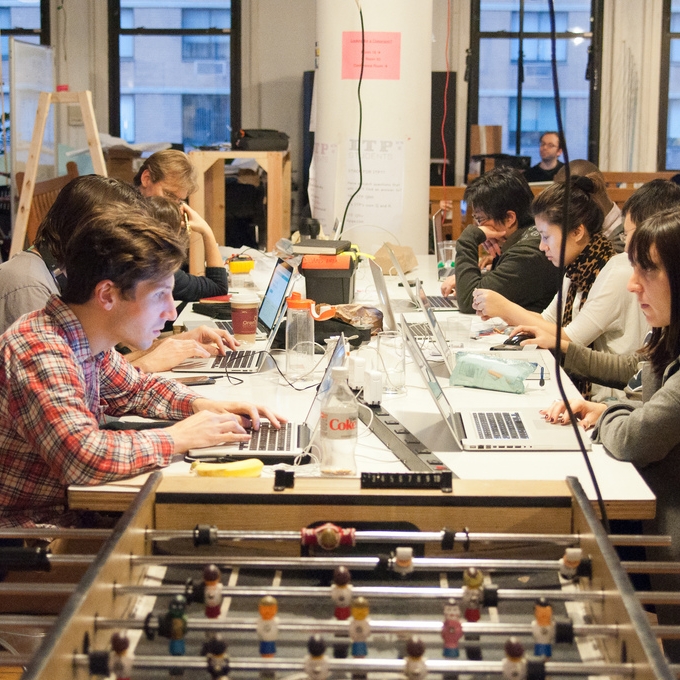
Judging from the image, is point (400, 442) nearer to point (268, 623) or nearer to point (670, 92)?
point (268, 623)

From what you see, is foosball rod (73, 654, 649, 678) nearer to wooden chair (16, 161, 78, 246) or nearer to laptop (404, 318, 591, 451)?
laptop (404, 318, 591, 451)

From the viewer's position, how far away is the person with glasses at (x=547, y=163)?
25.9 ft

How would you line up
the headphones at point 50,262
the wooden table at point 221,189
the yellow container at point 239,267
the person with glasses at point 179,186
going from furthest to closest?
the wooden table at point 221,189 → the yellow container at point 239,267 → the person with glasses at point 179,186 → the headphones at point 50,262

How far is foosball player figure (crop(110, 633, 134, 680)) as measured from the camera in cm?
107

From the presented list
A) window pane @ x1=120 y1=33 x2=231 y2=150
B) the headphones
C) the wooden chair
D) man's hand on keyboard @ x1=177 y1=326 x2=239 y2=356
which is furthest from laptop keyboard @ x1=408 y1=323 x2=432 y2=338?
window pane @ x1=120 y1=33 x2=231 y2=150

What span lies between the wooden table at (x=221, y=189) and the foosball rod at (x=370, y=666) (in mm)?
4352

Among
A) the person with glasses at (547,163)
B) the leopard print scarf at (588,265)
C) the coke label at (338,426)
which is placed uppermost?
the person with glasses at (547,163)

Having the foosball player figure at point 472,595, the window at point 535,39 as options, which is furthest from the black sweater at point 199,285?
the window at point 535,39

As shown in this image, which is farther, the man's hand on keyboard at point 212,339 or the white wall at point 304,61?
the white wall at point 304,61

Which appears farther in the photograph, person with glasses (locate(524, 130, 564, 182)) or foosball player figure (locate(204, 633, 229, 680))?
person with glasses (locate(524, 130, 564, 182))

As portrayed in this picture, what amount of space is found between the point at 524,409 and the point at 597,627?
1.22m

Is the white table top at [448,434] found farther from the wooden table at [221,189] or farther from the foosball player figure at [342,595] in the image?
the wooden table at [221,189]

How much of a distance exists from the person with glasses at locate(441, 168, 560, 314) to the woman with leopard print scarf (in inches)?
4.8

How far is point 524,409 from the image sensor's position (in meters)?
2.34
